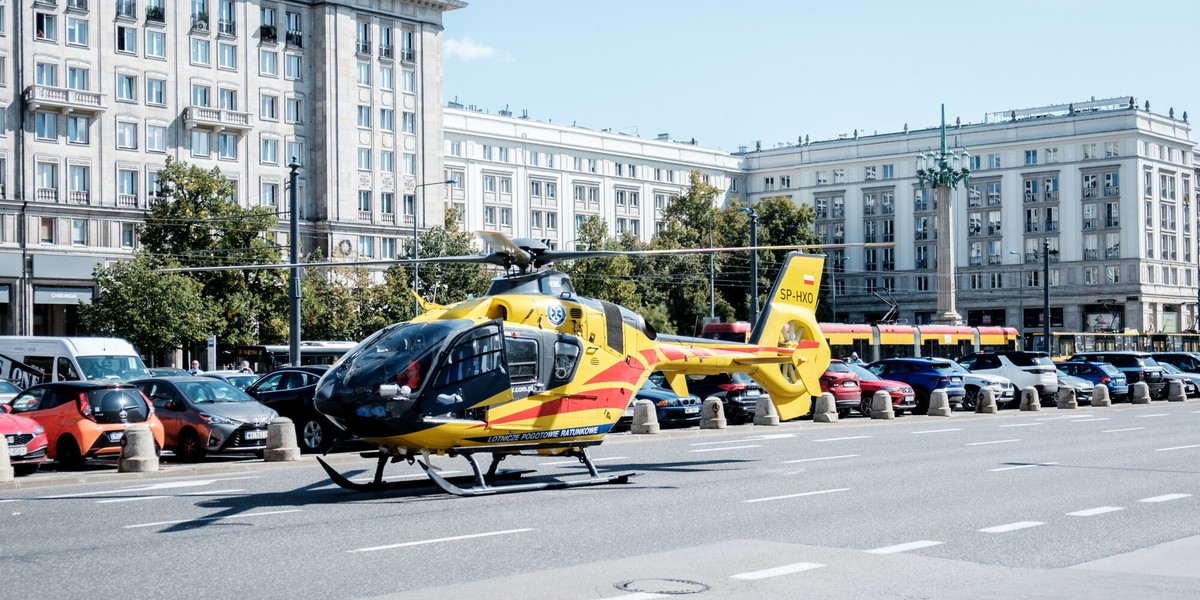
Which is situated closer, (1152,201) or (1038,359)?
(1038,359)

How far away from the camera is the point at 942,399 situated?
35.5 meters

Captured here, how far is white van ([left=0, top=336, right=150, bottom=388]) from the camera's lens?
1232 inches

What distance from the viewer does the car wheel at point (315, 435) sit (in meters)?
24.3

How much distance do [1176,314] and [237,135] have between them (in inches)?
2909

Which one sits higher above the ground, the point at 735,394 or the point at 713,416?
the point at 735,394

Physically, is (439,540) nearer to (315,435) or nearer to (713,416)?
(315,435)

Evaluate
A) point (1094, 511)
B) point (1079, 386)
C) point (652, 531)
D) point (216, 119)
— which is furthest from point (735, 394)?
point (216, 119)

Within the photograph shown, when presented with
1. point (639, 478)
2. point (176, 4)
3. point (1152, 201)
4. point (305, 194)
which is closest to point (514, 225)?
point (305, 194)

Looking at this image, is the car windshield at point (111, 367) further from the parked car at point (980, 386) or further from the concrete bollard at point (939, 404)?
the parked car at point (980, 386)

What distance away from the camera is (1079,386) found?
43250 millimetres

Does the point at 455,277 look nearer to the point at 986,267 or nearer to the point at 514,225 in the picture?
the point at 514,225

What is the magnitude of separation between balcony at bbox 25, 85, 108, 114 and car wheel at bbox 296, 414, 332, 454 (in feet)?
142

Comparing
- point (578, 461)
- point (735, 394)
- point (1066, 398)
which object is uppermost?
point (735, 394)

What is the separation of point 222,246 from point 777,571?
1954 inches
